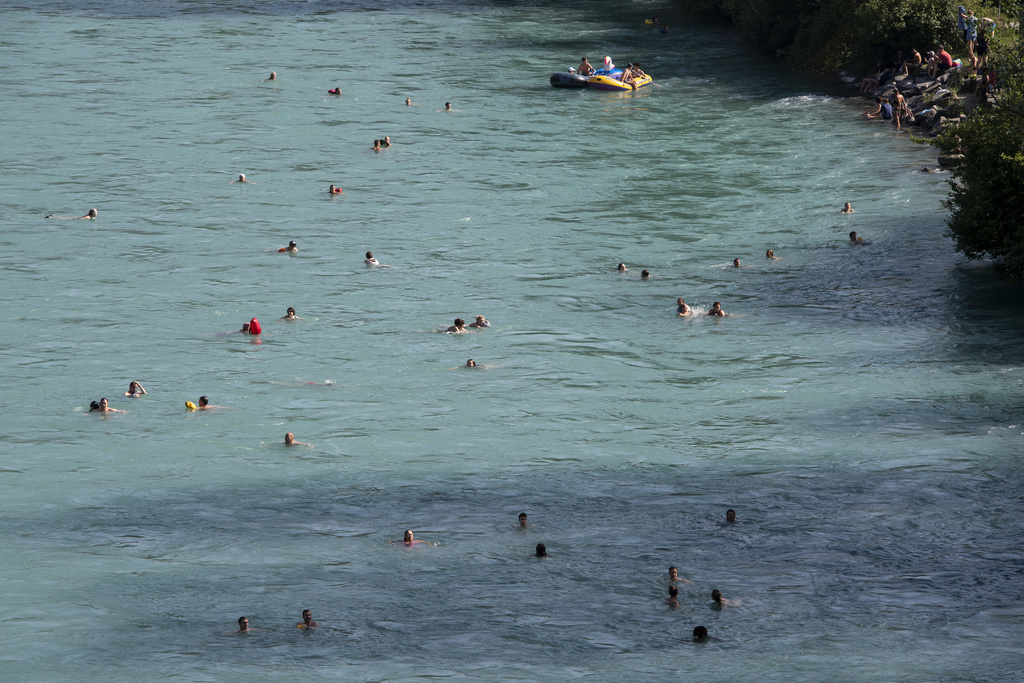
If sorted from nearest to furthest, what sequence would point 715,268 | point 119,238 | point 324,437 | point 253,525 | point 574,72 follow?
point 253,525 → point 324,437 → point 715,268 → point 119,238 → point 574,72

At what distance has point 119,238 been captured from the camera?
58.5 m

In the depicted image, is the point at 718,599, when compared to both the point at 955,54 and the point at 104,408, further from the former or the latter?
the point at 955,54

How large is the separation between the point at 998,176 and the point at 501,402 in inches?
858

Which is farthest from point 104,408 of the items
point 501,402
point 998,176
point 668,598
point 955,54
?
point 955,54

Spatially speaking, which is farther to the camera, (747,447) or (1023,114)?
(1023,114)

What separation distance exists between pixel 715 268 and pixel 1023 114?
519 inches

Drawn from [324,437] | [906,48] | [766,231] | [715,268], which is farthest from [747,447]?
[906,48]

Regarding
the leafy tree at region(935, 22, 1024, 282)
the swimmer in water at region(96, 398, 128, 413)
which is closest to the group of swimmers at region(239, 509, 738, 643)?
the swimmer in water at region(96, 398, 128, 413)

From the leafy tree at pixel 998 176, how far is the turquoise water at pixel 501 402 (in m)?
2.18

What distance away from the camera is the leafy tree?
49875 millimetres

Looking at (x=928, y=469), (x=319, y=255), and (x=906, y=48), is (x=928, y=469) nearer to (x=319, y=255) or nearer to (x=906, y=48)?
(x=319, y=255)

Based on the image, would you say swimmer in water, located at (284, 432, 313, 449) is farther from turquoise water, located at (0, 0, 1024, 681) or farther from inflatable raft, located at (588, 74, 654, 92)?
inflatable raft, located at (588, 74, 654, 92)

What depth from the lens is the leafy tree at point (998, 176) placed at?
164ft

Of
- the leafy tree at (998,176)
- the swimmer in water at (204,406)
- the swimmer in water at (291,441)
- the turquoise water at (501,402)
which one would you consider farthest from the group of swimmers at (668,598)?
the leafy tree at (998,176)
